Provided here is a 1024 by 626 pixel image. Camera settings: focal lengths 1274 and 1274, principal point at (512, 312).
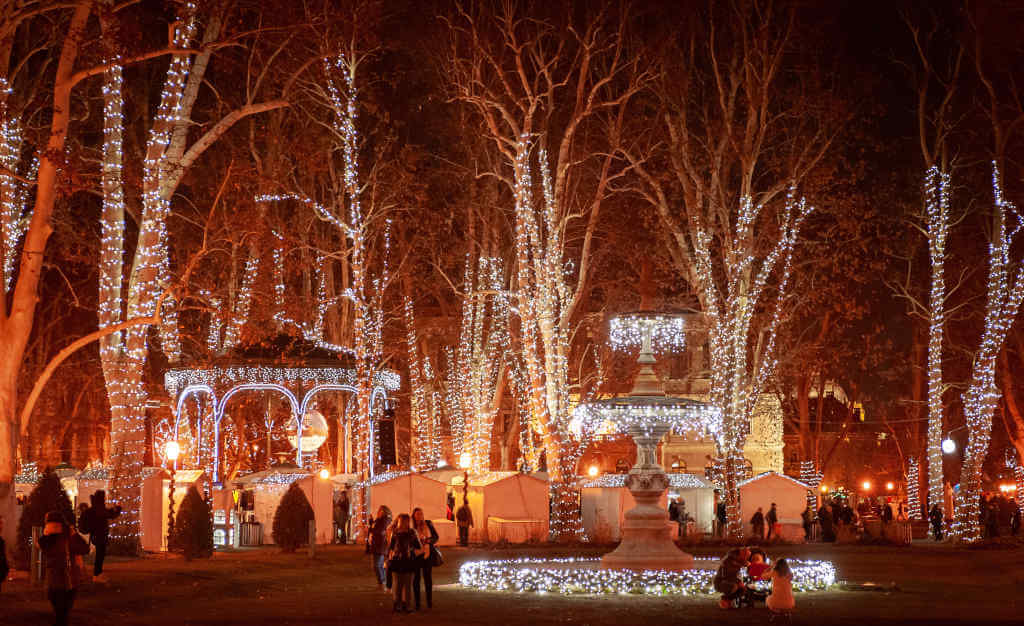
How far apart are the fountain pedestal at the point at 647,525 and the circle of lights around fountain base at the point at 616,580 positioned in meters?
0.61

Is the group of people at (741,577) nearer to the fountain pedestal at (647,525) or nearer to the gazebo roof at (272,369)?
the fountain pedestal at (647,525)

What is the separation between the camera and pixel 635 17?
3512 centimetres

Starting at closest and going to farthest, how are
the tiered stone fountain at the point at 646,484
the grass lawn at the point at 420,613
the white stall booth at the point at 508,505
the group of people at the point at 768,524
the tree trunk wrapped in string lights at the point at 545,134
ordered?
the grass lawn at the point at 420,613
the tiered stone fountain at the point at 646,484
the tree trunk wrapped in string lights at the point at 545,134
the white stall booth at the point at 508,505
the group of people at the point at 768,524

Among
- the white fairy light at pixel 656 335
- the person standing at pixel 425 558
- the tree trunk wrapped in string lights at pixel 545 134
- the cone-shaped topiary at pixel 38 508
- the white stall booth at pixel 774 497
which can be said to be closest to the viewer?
the person standing at pixel 425 558

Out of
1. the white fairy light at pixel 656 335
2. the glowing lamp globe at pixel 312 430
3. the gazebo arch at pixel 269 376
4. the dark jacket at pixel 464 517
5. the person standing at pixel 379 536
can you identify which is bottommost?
the dark jacket at pixel 464 517

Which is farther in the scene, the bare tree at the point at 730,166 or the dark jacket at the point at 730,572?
the bare tree at the point at 730,166

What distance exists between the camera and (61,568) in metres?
15.1

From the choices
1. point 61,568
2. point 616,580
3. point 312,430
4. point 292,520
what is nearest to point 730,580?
point 616,580

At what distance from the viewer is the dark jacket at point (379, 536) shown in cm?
1994

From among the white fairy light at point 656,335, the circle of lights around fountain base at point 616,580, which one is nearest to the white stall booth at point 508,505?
the white fairy light at point 656,335

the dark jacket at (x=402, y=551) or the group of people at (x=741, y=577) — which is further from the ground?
the dark jacket at (x=402, y=551)

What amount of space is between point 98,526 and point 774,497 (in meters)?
23.7

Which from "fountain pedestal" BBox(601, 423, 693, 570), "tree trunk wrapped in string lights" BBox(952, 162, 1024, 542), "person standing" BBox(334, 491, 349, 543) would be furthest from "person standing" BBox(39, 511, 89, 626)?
"tree trunk wrapped in string lights" BBox(952, 162, 1024, 542)

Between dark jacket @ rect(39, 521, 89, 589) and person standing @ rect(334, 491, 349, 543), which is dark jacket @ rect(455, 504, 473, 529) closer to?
person standing @ rect(334, 491, 349, 543)
